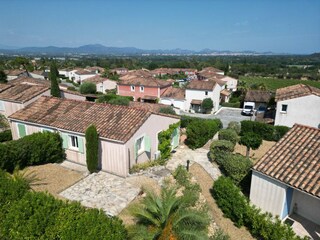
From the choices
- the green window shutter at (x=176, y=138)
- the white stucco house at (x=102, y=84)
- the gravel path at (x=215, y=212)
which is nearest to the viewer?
the gravel path at (x=215, y=212)

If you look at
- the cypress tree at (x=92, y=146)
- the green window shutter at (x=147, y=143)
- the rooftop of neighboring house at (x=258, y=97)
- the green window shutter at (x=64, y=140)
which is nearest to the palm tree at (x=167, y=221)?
the cypress tree at (x=92, y=146)

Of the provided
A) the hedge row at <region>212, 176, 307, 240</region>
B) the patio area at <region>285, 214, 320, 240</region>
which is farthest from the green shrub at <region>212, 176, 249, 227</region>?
the patio area at <region>285, 214, 320, 240</region>

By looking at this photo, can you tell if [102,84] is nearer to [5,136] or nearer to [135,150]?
[5,136]

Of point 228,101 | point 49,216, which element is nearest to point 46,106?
point 49,216

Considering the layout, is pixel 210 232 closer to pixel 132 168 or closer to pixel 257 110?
pixel 132 168

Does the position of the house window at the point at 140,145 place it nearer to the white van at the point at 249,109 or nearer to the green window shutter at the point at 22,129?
the green window shutter at the point at 22,129

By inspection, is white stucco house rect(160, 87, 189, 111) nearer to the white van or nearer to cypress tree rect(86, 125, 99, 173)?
the white van
